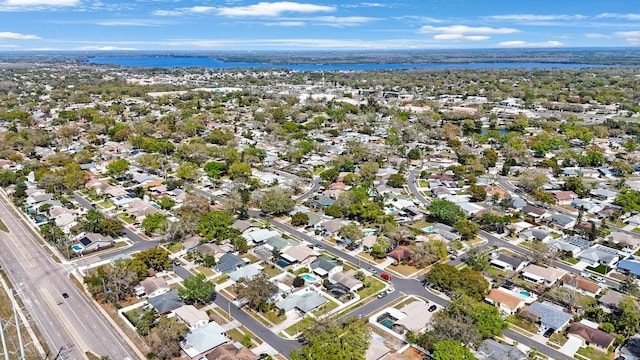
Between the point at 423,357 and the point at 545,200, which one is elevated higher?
the point at 545,200

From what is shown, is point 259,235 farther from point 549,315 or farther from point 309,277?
point 549,315

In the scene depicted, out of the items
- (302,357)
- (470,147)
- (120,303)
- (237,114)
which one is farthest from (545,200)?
(237,114)

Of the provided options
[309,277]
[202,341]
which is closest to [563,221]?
[309,277]

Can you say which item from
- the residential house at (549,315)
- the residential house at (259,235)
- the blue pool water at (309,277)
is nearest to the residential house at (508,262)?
the residential house at (549,315)

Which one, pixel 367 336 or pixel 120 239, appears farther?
pixel 120 239

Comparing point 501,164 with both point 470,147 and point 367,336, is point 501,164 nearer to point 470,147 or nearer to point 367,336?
point 470,147

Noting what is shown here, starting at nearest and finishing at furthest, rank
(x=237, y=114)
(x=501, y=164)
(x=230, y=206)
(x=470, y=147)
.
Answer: (x=230, y=206) → (x=501, y=164) → (x=470, y=147) → (x=237, y=114)

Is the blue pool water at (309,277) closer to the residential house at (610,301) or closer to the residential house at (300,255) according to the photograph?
the residential house at (300,255)
